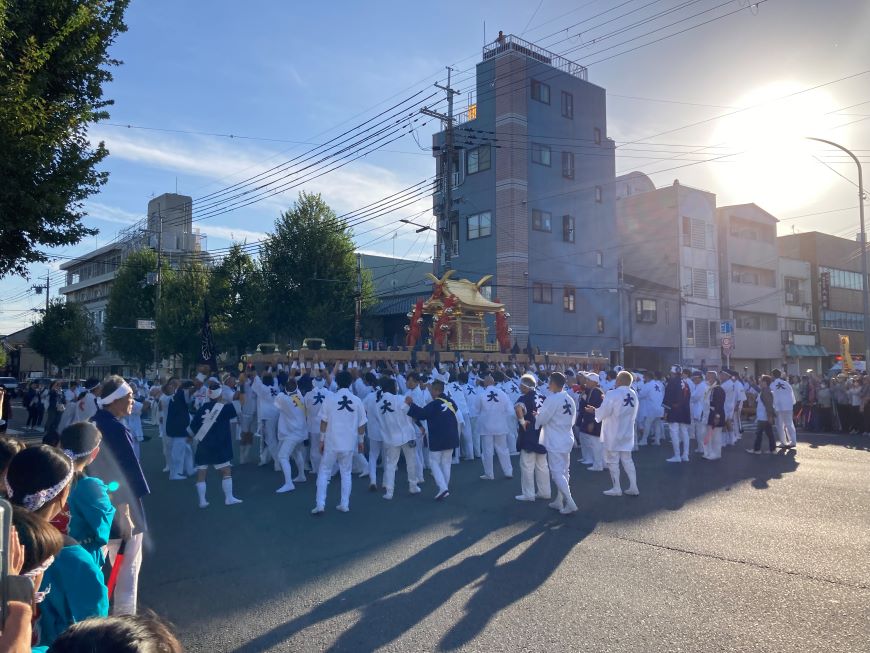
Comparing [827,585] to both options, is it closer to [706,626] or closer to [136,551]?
[706,626]

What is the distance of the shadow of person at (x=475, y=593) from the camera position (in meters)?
4.80

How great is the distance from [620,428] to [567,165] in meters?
27.9

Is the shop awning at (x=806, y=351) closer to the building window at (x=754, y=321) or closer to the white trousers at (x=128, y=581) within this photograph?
the building window at (x=754, y=321)

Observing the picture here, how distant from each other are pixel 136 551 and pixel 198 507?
15.5ft

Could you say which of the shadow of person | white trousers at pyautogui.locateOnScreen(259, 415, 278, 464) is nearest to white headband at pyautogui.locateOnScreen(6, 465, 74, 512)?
the shadow of person

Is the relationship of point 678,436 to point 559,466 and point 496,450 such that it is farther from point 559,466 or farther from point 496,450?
Answer: point 559,466

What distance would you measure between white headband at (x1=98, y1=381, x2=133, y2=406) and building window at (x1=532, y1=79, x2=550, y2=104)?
31.0 metres

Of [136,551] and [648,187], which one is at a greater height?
[648,187]

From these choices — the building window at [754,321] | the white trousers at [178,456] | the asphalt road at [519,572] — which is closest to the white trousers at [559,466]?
the asphalt road at [519,572]

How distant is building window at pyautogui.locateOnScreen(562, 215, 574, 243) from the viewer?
114 ft

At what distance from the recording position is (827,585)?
5715 millimetres

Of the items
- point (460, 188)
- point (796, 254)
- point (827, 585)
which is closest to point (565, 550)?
point (827, 585)

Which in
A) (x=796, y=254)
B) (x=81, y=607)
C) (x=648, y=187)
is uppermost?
(x=648, y=187)

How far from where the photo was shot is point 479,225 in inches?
1323
